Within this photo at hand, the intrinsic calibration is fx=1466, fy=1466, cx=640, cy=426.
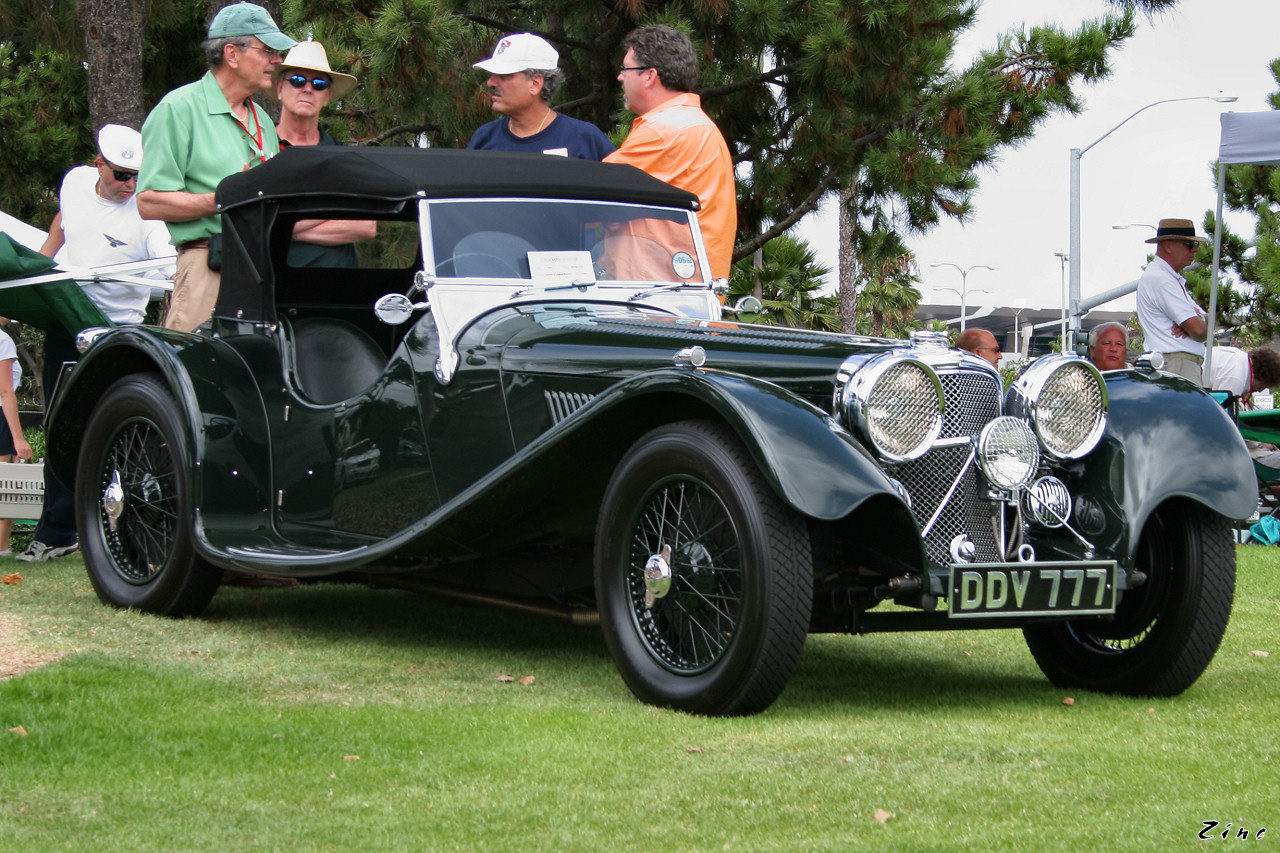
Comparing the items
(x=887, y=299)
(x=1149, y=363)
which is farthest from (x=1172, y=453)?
(x=887, y=299)

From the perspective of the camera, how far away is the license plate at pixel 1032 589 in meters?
3.84

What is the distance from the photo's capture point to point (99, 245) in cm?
711

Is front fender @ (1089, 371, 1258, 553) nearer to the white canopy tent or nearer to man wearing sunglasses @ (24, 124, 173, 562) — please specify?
man wearing sunglasses @ (24, 124, 173, 562)

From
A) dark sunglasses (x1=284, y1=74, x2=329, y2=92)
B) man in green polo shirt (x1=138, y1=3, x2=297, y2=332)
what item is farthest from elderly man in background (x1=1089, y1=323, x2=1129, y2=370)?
man in green polo shirt (x1=138, y1=3, x2=297, y2=332)

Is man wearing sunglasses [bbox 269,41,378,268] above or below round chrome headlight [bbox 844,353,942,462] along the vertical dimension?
above

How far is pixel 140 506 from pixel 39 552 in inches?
66.7

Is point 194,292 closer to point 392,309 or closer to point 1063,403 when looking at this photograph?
point 392,309

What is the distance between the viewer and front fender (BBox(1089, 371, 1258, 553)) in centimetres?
420

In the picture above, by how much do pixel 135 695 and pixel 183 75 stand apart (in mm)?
12730

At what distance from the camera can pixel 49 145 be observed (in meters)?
16.7

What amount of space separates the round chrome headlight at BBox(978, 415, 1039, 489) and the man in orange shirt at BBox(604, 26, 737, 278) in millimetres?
1894

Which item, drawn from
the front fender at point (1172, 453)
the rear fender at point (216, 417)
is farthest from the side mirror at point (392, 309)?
the front fender at point (1172, 453)

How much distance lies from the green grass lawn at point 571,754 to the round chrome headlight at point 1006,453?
0.66 metres

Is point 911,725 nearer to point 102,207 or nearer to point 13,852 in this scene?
point 13,852
